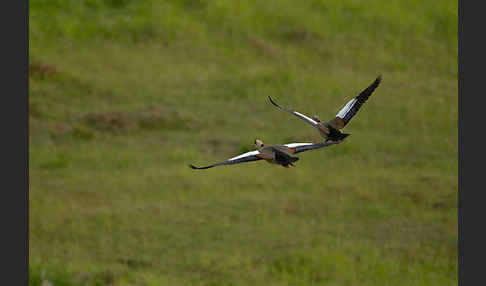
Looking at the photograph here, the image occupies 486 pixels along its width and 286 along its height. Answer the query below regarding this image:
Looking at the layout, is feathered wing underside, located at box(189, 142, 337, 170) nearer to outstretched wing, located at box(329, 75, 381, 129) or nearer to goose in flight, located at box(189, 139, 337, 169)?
goose in flight, located at box(189, 139, 337, 169)

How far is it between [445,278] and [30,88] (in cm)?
1190

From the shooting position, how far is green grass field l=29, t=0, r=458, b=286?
14164 millimetres

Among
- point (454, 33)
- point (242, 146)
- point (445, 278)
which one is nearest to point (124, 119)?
point (242, 146)

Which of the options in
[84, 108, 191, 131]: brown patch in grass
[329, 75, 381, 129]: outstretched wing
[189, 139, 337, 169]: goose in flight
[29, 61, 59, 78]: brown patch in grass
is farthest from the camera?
[29, 61, 59, 78]: brown patch in grass

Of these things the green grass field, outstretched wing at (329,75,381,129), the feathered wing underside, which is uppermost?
→ outstretched wing at (329,75,381,129)

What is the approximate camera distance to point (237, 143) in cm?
1883

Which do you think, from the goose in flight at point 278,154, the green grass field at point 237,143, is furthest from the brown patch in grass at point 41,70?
the goose in flight at point 278,154

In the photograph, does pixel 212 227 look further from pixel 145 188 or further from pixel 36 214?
pixel 36 214

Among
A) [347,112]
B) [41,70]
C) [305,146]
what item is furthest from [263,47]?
[305,146]

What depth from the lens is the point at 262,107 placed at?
67.4ft

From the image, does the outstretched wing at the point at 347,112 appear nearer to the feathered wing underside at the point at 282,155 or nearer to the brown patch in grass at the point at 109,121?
the feathered wing underside at the point at 282,155

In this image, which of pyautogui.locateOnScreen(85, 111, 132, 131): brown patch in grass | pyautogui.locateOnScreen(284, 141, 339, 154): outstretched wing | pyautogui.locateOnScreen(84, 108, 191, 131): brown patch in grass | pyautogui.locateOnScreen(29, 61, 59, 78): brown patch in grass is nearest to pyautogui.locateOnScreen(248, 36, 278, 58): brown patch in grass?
pyautogui.locateOnScreen(84, 108, 191, 131): brown patch in grass

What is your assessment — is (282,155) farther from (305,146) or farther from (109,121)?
(109,121)

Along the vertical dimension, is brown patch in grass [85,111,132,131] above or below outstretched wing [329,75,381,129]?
below
